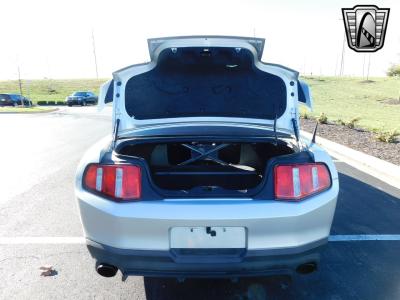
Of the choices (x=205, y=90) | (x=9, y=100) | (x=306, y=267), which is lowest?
(x=9, y=100)

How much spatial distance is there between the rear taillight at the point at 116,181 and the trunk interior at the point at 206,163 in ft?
1.11

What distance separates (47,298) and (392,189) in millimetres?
5228

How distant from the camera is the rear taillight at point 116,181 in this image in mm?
2428

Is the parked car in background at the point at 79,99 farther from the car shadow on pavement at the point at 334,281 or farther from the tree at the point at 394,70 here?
the tree at the point at 394,70

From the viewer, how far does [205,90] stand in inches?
142

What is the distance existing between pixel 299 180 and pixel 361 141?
346 inches

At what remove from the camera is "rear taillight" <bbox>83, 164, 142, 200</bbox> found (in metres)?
2.43

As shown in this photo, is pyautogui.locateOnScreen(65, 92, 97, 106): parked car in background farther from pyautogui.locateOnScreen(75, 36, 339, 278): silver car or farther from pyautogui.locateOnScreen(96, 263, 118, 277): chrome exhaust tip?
pyautogui.locateOnScreen(96, 263, 118, 277): chrome exhaust tip

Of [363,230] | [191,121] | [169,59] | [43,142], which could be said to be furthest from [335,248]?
[43,142]

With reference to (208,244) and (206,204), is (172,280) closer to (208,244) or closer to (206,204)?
(208,244)

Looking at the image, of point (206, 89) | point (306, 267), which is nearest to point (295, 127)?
point (206, 89)

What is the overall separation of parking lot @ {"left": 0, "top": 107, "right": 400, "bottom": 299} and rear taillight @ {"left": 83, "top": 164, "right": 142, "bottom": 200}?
988mm

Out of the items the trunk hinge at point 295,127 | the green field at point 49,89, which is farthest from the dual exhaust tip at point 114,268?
the green field at point 49,89

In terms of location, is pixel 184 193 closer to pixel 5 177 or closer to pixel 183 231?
pixel 183 231
